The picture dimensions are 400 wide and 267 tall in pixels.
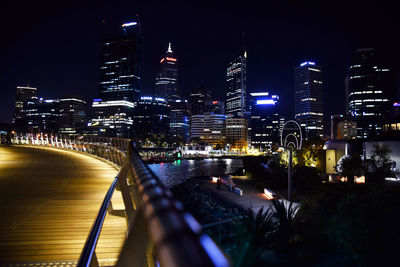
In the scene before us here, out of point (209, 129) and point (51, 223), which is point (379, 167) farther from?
point (209, 129)

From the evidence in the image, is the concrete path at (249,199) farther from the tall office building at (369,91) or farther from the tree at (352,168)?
the tall office building at (369,91)

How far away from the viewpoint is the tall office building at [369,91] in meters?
160

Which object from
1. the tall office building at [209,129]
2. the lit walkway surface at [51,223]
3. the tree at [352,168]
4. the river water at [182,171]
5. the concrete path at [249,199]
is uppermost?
the tall office building at [209,129]

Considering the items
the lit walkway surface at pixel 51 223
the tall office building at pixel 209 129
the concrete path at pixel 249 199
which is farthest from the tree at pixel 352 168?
the tall office building at pixel 209 129

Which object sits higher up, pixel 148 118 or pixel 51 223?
pixel 148 118

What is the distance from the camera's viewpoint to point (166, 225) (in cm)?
71

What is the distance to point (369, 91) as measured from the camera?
545ft

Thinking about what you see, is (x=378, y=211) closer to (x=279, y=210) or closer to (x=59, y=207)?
(x=279, y=210)

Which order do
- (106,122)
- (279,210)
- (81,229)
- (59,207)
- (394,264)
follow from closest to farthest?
(81,229)
(59,207)
(394,264)
(279,210)
(106,122)

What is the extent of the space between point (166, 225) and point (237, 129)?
194771mm

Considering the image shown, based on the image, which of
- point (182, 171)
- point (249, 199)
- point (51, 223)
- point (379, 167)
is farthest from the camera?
point (182, 171)

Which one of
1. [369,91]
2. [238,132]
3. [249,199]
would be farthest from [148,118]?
[249,199]

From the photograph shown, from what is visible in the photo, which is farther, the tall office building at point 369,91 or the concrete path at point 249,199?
the tall office building at point 369,91

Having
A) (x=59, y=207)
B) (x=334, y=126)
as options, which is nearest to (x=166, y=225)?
(x=59, y=207)
